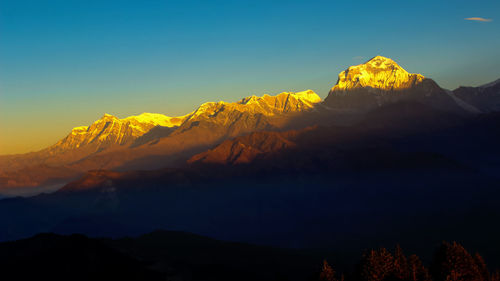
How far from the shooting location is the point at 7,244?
173750 mm

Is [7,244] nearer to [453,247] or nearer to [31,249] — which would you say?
[31,249]

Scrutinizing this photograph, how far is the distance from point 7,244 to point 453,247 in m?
161

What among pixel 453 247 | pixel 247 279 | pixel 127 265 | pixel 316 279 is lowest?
→ pixel 247 279

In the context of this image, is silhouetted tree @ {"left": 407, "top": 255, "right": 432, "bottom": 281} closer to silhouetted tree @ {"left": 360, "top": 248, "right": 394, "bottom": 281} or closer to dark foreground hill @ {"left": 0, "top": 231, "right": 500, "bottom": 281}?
dark foreground hill @ {"left": 0, "top": 231, "right": 500, "bottom": 281}

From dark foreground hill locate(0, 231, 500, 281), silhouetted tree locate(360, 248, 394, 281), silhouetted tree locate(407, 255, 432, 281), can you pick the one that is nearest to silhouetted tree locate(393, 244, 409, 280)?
dark foreground hill locate(0, 231, 500, 281)

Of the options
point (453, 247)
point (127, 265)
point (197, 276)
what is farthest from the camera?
point (197, 276)

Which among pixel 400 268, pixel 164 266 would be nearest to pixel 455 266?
pixel 400 268

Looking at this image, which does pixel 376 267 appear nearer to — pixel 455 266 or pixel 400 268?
pixel 400 268

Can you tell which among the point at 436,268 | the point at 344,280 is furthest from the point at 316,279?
the point at 436,268

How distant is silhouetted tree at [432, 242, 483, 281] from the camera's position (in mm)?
98438

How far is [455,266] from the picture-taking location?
98875mm

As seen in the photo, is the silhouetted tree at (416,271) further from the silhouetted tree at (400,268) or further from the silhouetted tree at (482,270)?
the silhouetted tree at (482,270)

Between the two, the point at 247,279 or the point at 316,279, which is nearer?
the point at 316,279

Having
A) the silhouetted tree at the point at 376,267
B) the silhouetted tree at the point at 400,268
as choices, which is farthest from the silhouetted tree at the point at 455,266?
the silhouetted tree at the point at 376,267
